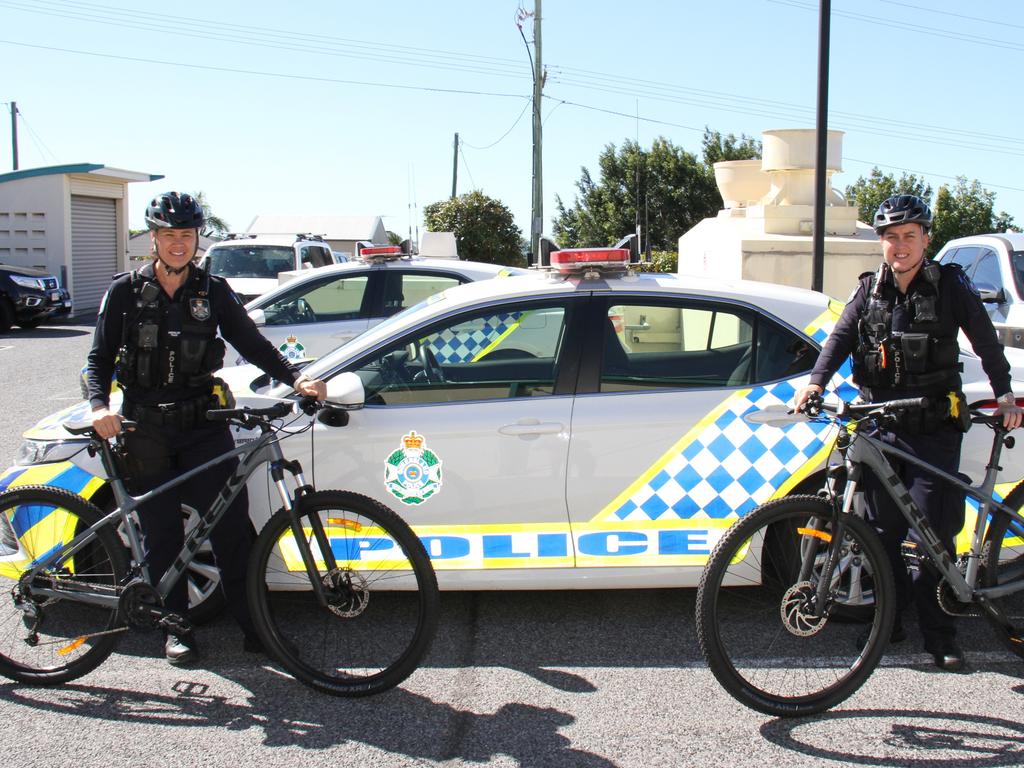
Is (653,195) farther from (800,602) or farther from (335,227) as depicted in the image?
(800,602)

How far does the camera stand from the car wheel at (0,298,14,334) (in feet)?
65.6

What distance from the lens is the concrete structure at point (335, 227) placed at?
65.8 m

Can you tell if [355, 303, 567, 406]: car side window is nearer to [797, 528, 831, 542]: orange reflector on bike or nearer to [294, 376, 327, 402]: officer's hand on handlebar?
[294, 376, 327, 402]: officer's hand on handlebar

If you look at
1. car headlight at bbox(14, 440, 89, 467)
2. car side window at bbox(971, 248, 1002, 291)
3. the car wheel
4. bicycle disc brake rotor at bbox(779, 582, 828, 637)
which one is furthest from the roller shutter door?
bicycle disc brake rotor at bbox(779, 582, 828, 637)

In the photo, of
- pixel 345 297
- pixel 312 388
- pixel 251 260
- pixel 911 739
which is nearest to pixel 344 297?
pixel 345 297

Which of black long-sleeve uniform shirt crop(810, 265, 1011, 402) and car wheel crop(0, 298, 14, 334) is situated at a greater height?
black long-sleeve uniform shirt crop(810, 265, 1011, 402)

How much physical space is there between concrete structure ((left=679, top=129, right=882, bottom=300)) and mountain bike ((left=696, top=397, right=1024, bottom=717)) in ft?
28.8

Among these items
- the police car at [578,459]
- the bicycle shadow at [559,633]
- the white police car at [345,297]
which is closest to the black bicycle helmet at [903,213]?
the police car at [578,459]

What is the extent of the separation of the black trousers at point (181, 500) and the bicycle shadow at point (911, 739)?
2138 millimetres

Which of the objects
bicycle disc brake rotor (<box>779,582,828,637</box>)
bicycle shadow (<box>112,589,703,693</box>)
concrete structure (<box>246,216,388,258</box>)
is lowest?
bicycle shadow (<box>112,589,703,693</box>)

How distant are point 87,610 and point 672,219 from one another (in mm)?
50789

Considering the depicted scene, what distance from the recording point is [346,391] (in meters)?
4.11

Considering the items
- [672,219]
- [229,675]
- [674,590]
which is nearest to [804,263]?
[674,590]

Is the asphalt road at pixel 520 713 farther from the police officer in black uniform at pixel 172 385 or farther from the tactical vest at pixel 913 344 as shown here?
the tactical vest at pixel 913 344
